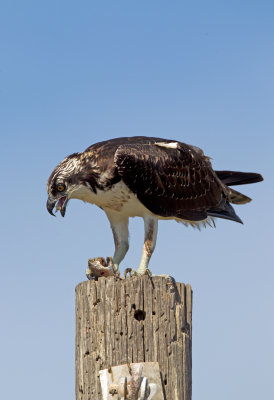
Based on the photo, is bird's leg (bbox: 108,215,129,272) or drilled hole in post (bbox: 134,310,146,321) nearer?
drilled hole in post (bbox: 134,310,146,321)

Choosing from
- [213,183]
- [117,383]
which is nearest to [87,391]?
[117,383]

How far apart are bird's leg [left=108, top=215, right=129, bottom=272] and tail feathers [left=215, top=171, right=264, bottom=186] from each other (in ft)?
7.26

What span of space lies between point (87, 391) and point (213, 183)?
4482 mm

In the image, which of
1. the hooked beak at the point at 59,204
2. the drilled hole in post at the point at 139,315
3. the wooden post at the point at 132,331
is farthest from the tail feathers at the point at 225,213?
the drilled hole in post at the point at 139,315

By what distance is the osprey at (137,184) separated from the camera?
27.0 feet

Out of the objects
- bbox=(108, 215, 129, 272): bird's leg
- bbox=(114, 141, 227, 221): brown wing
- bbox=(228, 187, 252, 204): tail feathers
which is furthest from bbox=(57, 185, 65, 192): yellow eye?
bbox=(228, 187, 252, 204): tail feathers

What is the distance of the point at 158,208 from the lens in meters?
8.43

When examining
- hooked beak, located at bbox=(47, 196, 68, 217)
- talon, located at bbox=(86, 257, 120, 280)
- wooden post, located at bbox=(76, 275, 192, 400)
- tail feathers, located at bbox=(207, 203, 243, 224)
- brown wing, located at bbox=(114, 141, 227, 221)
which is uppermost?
brown wing, located at bbox=(114, 141, 227, 221)

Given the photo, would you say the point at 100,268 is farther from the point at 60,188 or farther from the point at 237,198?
the point at 237,198

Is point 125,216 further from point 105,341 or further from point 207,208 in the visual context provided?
point 105,341

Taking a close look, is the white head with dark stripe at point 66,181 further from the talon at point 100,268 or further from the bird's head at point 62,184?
the talon at point 100,268

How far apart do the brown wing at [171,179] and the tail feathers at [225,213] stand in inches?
2.6

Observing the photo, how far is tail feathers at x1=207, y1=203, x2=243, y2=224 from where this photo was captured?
949cm

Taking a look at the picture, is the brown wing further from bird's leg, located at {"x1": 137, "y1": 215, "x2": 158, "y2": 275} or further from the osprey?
bird's leg, located at {"x1": 137, "y1": 215, "x2": 158, "y2": 275}
